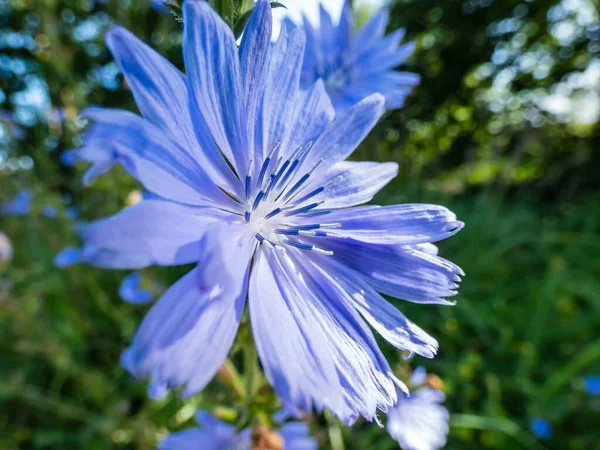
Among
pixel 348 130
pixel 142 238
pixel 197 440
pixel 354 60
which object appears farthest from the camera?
pixel 354 60

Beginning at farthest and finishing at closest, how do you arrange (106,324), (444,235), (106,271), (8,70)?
(8,70) → (106,271) → (106,324) → (444,235)

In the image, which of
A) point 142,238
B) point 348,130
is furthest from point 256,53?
point 142,238

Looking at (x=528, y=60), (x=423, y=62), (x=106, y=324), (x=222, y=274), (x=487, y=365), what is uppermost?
(x=528, y=60)

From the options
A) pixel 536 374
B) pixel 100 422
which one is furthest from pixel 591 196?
pixel 100 422

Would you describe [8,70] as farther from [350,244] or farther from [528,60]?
[528,60]

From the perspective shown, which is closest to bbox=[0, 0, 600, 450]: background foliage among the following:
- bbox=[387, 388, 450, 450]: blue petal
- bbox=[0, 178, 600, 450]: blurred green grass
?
bbox=[0, 178, 600, 450]: blurred green grass

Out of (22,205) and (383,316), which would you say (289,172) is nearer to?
(383,316)

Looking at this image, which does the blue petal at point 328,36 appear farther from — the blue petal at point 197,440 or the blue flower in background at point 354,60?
the blue petal at point 197,440
